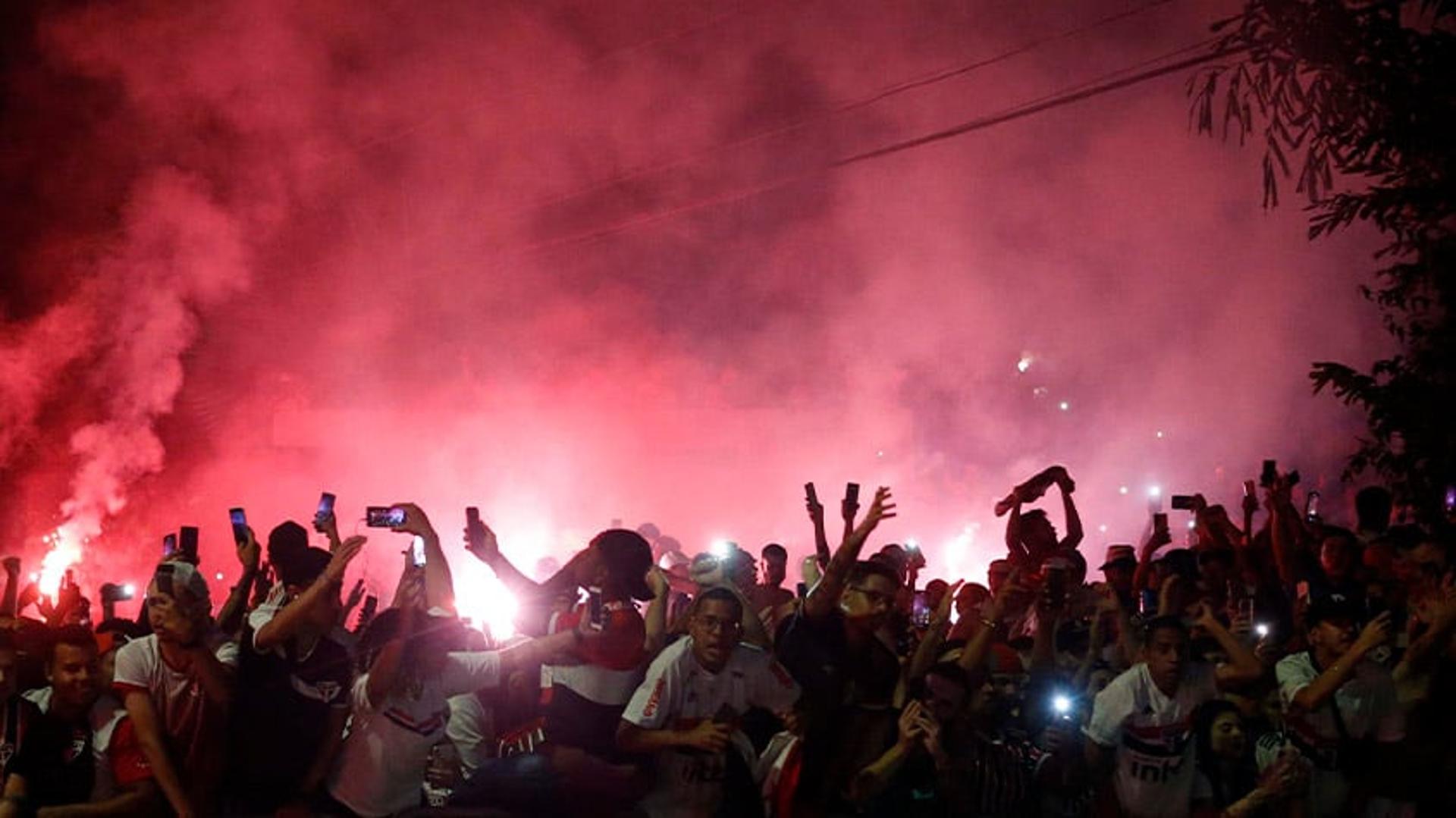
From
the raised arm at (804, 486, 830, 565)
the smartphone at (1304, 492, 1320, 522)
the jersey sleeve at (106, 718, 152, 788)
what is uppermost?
the smartphone at (1304, 492, 1320, 522)

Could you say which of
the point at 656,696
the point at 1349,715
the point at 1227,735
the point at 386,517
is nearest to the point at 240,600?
the point at 386,517

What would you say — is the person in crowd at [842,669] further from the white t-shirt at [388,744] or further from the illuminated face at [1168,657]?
the white t-shirt at [388,744]

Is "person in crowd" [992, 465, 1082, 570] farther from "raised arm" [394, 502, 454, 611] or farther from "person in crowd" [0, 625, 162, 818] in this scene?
"person in crowd" [0, 625, 162, 818]

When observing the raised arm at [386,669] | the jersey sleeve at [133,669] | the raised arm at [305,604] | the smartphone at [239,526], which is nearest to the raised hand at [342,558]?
the raised arm at [305,604]

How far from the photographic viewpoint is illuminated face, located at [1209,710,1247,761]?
4.79 meters

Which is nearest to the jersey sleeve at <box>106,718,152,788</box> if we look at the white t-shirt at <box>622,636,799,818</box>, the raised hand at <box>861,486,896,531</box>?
the white t-shirt at <box>622,636,799,818</box>

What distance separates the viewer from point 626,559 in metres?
4.54

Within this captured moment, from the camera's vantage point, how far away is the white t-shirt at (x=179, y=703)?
13.3 feet

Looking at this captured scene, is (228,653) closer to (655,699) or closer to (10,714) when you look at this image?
(10,714)

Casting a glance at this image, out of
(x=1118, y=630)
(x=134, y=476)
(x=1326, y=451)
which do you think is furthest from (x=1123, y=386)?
(x=134, y=476)

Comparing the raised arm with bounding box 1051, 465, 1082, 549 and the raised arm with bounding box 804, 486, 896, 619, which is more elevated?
the raised arm with bounding box 1051, 465, 1082, 549

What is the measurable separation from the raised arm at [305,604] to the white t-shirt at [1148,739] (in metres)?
2.79

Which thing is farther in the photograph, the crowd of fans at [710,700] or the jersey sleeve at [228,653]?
the jersey sleeve at [228,653]

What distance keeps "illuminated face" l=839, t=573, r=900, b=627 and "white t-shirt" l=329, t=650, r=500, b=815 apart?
143cm
